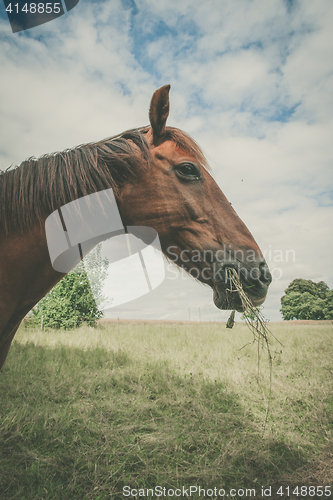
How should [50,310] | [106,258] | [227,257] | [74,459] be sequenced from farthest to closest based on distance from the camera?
[50,310]
[106,258]
[74,459]
[227,257]

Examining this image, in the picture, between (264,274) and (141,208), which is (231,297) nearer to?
(264,274)

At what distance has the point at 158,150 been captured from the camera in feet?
6.75

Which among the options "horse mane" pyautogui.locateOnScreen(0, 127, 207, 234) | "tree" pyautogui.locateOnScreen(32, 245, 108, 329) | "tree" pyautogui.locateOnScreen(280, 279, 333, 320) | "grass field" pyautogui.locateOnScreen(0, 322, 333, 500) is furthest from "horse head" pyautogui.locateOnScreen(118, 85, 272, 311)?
"tree" pyautogui.locateOnScreen(280, 279, 333, 320)

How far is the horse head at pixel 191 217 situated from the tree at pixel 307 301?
123 ft

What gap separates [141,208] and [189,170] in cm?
51

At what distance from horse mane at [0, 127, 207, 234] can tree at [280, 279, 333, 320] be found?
38.1m

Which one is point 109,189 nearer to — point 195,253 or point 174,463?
point 195,253

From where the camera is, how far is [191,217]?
1.96m

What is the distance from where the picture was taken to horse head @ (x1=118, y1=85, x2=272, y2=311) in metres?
1.85

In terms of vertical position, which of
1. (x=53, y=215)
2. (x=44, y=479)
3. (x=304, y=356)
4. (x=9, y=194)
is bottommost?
(x=44, y=479)

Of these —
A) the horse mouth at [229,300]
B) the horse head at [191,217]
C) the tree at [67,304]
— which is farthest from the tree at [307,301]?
the horse head at [191,217]

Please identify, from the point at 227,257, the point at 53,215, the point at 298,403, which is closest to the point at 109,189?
the point at 53,215

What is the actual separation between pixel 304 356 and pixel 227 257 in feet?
23.4

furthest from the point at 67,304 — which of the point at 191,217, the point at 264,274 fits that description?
the point at 264,274
